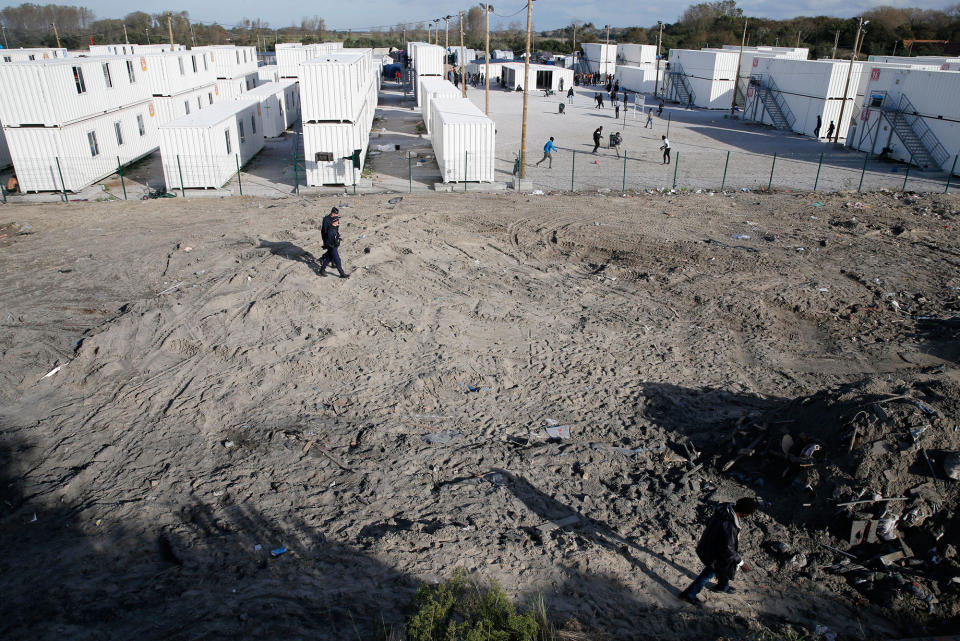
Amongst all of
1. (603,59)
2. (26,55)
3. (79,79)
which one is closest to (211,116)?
(79,79)

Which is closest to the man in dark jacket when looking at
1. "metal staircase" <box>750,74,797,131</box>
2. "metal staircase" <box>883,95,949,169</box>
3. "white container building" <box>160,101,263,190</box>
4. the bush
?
the bush

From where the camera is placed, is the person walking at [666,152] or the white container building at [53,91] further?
the person walking at [666,152]

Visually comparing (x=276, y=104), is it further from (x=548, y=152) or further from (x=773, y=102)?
(x=773, y=102)

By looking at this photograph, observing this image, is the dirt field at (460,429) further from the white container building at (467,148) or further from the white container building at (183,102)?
the white container building at (183,102)

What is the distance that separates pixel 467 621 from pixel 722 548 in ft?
8.82

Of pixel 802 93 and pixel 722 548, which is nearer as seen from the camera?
pixel 722 548

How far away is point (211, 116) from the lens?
22.7 m

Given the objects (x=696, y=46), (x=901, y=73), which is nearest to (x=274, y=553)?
(x=901, y=73)

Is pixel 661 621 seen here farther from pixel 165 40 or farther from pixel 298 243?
pixel 165 40

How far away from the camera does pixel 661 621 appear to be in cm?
579

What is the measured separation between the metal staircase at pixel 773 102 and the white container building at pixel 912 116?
7.03 m

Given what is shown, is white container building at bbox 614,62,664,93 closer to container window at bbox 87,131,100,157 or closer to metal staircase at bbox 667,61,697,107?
metal staircase at bbox 667,61,697,107

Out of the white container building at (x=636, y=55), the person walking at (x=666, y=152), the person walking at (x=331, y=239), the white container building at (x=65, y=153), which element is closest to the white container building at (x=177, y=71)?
the white container building at (x=65, y=153)

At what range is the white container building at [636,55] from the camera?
64.9m
